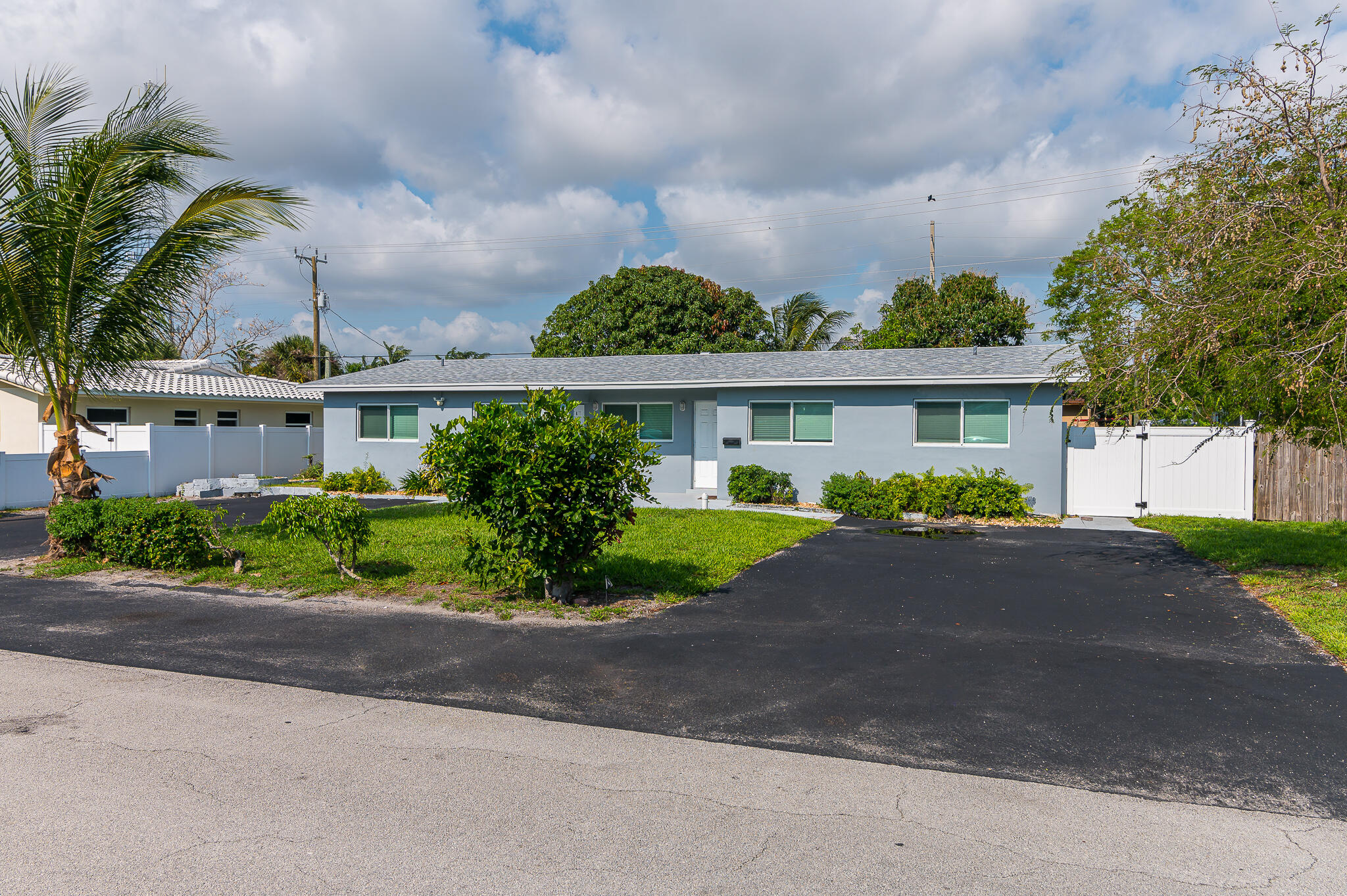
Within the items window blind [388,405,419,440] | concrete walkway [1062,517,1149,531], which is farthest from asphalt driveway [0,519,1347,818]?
window blind [388,405,419,440]

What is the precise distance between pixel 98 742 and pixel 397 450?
16.5 metres

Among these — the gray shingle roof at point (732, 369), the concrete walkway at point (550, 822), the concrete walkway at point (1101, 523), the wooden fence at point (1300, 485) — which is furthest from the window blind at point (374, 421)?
the wooden fence at point (1300, 485)

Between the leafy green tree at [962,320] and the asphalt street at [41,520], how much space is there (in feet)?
69.9

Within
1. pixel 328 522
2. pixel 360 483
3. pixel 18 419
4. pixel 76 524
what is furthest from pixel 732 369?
pixel 18 419

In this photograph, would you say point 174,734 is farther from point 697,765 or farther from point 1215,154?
point 1215,154

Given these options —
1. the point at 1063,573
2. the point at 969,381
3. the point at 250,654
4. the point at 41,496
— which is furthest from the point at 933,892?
the point at 41,496

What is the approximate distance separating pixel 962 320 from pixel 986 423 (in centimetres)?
1623

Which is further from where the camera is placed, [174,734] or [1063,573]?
[1063,573]

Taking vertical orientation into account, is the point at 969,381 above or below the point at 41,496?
above

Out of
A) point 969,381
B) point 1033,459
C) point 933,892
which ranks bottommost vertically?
point 933,892

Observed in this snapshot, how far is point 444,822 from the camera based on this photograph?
3715 millimetres

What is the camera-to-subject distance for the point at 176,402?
77.0 ft

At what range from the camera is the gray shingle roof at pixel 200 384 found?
70.0 feet

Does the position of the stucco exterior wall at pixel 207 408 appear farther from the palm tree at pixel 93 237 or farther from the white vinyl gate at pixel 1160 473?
the white vinyl gate at pixel 1160 473
